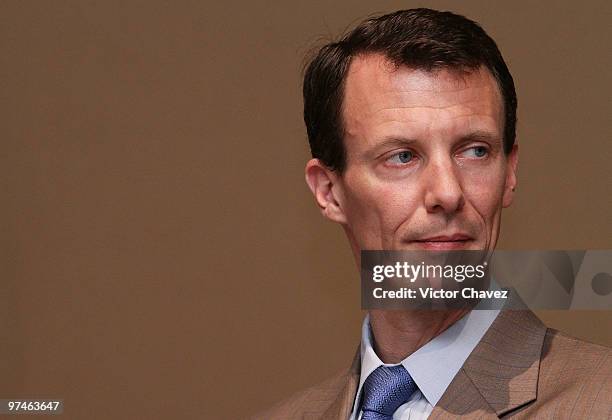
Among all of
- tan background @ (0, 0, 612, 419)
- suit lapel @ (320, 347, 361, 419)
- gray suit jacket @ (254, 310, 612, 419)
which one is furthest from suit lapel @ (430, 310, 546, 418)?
tan background @ (0, 0, 612, 419)

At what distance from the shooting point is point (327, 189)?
2152 millimetres

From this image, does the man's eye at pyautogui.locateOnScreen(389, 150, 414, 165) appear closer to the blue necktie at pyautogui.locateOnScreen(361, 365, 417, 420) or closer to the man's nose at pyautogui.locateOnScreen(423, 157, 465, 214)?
the man's nose at pyautogui.locateOnScreen(423, 157, 465, 214)

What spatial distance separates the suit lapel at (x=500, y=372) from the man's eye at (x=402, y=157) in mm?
260

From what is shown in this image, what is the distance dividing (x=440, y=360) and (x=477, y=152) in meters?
0.30

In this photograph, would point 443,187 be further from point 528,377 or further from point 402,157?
point 528,377

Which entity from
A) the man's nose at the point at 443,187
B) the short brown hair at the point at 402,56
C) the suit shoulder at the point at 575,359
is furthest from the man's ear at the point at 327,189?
the suit shoulder at the point at 575,359

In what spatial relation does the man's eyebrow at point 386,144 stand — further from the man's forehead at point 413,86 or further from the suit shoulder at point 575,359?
the suit shoulder at point 575,359

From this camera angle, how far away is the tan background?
257 centimetres

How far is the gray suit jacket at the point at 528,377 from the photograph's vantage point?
1.79m

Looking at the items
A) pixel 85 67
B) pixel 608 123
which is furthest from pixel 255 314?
pixel 608 123

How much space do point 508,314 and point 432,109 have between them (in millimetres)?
312

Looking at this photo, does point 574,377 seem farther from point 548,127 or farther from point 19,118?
point 19,118

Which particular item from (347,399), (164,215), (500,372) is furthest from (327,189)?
(164,215)

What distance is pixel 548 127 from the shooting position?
240 centimetres
